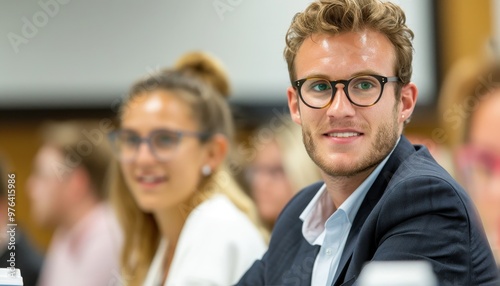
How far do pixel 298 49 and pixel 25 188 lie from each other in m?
3.24

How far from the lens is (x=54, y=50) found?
4.27 meters

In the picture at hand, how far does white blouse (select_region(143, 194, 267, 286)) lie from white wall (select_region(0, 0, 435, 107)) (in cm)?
208

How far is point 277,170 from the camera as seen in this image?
3.23 m

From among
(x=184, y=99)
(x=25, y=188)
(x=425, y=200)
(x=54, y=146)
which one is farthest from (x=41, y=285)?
(x=425, y=200)

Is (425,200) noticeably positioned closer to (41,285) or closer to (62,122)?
(41,285)

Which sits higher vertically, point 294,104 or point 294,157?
point 294,104

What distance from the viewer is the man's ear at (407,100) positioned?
4.74 feet

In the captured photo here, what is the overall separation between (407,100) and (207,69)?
110 centimetres

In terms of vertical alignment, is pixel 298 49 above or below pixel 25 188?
above

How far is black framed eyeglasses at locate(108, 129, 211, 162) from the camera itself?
7.20 ft

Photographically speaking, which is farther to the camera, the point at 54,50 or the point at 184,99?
the point at 54,50

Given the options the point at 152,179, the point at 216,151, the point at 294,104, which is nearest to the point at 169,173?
the point at 152,179

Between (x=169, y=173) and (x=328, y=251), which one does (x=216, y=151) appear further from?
(x=328, y=251)

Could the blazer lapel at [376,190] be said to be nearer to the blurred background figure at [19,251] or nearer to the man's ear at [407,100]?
the man's ear at [407,100]
